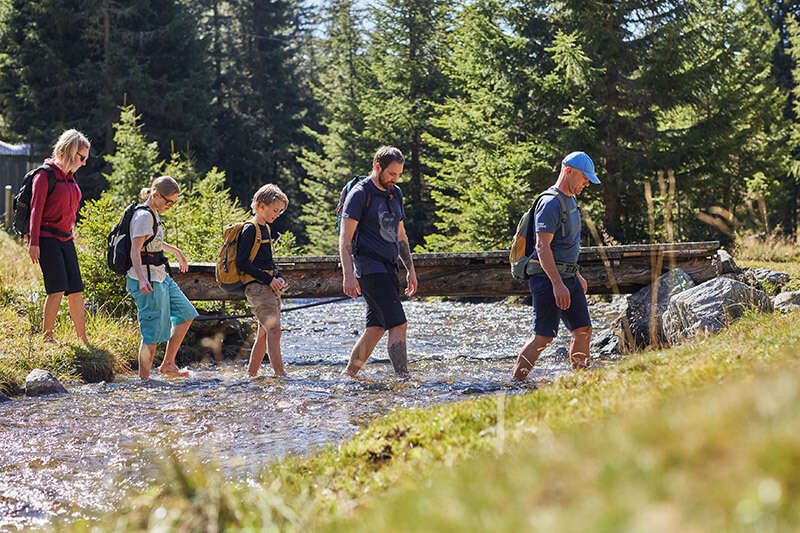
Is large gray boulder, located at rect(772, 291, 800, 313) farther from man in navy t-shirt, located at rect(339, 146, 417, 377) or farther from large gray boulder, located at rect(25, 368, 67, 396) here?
large gray boulder, located at rect(25, 368, 67, 396)

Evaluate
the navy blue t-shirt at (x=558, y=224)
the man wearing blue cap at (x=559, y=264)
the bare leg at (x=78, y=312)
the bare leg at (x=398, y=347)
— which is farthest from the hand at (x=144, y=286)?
the navy blue t-shirt at (x=558, y=224)

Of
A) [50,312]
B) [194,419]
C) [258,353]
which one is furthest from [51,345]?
[194,419]

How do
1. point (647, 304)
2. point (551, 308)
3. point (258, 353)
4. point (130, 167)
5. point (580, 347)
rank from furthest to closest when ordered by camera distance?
point (130, 167) < point (647, 304) < point (258, 353) < point (580, 347) < point (551, 308)

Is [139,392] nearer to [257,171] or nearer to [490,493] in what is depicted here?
[490,493]

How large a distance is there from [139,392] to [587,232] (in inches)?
539

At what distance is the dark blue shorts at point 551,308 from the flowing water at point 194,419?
564 millimetres

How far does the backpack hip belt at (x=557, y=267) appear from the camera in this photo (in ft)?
24.3

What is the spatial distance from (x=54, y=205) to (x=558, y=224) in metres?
5.24

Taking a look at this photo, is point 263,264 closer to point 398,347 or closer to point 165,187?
point 165,187

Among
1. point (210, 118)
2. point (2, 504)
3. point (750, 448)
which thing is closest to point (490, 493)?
point (750, 448)

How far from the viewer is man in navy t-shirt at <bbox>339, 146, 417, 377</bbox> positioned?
308 inches

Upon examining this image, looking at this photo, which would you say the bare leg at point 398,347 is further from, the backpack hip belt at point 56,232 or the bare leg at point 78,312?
the backpack hip belt at point 56,232

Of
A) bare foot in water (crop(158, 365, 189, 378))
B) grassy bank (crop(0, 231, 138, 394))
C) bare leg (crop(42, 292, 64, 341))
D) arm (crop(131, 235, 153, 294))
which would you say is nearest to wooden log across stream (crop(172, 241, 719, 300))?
grassy bank (crop(0, 231, 138, 394))

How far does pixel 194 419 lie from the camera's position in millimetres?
6805
